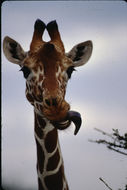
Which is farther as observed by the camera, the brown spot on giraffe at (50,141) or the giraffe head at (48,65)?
the brown spot on giraffe at (50,141)

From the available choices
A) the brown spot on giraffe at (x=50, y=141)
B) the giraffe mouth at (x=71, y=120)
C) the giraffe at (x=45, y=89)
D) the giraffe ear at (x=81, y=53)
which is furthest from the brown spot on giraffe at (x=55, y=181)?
the giraffe ear at (x=81, y=53)

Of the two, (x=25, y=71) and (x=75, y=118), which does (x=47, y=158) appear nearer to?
(x=75, y=118)

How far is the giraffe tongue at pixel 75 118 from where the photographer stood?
473 cm

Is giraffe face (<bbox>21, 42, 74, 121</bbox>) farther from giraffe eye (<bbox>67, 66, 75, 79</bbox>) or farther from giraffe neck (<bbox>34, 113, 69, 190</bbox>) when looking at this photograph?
giraffe neck (<bbox>34, 113, 69, 190</bbox>)

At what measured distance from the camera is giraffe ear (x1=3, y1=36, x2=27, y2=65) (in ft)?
19.6

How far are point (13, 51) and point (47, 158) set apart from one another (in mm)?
1955

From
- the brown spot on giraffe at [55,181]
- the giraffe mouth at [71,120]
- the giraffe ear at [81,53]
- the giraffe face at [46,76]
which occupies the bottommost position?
the brown spot on giraffe at [55,181]

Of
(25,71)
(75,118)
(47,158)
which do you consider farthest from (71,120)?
(25,71)

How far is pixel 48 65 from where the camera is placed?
5.40 meters

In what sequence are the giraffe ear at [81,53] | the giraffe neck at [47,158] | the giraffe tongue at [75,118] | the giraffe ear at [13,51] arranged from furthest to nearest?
the giraffe ear at [81,53] < the giraffe ear at [13,51] < the giraffe neck at [47,158] < the giraffe tongue at [75,118]

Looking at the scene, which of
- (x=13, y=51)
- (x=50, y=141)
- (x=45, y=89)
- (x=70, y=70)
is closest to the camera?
(x=45, y=89)

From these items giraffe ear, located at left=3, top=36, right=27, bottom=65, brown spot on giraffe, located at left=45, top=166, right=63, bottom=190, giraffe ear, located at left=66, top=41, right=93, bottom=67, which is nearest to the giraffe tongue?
brown spot on giraffe, located at left=45, top=166, right=63, bottom=190

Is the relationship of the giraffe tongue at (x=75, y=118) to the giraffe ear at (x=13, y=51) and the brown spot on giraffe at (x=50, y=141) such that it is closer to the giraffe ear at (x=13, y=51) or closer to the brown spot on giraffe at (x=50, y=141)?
the brown spot on giraffe at (x=50, y=141)

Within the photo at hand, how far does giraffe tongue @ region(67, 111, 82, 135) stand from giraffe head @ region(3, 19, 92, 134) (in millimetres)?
31
